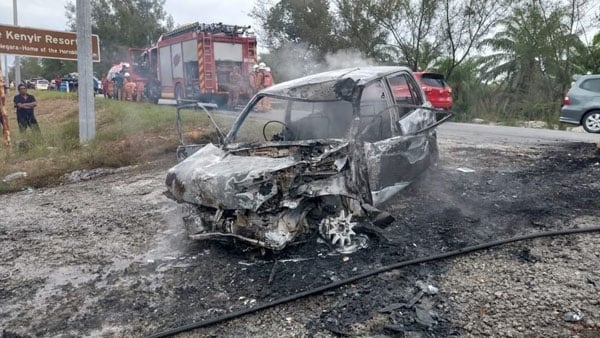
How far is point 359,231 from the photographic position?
4262 mm

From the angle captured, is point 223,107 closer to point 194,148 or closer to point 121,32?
point 194,148

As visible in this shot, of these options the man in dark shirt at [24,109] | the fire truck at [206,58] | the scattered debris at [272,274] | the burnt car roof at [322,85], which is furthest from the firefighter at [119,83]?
the scattered debris at [272,274]

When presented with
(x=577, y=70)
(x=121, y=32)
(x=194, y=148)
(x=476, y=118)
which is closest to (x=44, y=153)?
(x=194, y=148)

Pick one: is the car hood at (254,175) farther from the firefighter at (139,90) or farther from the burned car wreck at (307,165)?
the firefighter at (139,90)

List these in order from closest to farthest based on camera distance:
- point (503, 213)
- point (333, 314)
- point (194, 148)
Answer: point (333, 314) < point (503, 213) < point (194, 148)

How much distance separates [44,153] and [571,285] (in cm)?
969

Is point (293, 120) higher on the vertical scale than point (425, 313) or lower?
higher

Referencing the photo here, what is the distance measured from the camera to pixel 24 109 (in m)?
11.8

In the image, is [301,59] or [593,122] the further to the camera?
[301,59]

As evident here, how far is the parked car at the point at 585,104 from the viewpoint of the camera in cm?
1153

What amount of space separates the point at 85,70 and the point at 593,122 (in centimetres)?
1189

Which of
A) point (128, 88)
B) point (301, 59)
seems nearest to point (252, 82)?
point (301, 59)

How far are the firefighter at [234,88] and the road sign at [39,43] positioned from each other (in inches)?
284

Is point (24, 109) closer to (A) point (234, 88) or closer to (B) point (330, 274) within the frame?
(A) point (234, 88)
